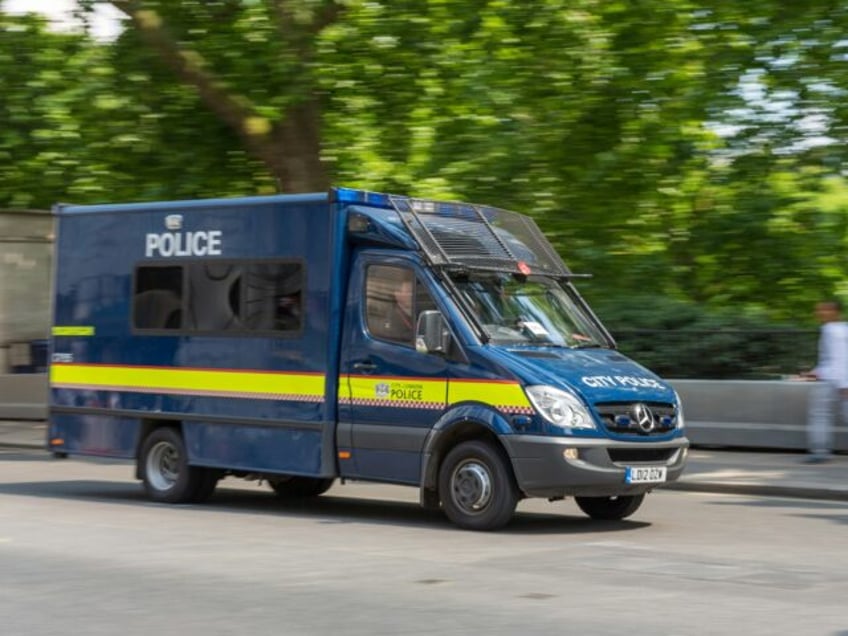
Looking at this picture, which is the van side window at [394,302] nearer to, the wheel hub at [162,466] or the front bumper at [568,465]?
the front bumper at [568,465]

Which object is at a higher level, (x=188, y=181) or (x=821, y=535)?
(x=188, y=181)

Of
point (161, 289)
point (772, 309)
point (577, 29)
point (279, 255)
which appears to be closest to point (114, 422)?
point (161, 289)

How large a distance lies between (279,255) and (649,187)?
32.3 ft

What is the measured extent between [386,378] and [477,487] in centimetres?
119

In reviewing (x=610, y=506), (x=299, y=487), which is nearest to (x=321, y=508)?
(x=299, y=487)

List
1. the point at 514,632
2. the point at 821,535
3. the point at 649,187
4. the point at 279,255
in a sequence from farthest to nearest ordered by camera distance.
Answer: the point at 649,187 → the point at 279,255 → the point at 821,535 → the point at 514,632

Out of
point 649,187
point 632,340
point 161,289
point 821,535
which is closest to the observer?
point 821,535

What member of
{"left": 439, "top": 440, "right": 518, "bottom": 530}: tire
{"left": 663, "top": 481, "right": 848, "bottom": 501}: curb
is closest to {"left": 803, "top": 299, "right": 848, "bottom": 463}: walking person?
{"left": 663, "top": 481, "right": 848, "bottom": 501}: curb

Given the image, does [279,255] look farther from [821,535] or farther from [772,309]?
[772,309]

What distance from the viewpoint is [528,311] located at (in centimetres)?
1280

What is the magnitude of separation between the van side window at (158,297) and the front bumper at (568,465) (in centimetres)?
394

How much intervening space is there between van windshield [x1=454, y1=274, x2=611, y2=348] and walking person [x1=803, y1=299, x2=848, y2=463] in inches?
176

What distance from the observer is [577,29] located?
→ 839 inches

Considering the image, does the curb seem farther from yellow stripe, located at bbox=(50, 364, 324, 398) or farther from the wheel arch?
yellow stripe, located at bbox=(50, 364, 324, 398)
